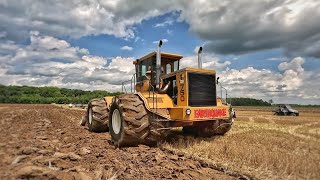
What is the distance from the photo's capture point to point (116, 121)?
927cm

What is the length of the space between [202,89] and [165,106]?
140cm

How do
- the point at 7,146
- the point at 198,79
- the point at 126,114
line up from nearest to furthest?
the point at 7,146
the point at 126,114
the point at 198,79

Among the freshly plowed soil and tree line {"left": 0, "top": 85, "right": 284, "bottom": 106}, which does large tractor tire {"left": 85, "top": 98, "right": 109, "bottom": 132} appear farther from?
tree line {"left": 0, "top": 85, "right": 284, "bottom": 106}

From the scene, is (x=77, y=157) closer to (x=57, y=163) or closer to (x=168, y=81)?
(x=57, y=163)

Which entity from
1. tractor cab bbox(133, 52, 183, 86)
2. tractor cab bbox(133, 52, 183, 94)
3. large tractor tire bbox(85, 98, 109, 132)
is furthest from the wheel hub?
large tractor tire bbox(85, 98, 109, 132)

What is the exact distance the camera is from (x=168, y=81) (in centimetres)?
977

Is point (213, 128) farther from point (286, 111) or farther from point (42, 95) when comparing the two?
point (42, 95)

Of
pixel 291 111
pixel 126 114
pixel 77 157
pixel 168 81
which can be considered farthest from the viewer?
pixel 291 111

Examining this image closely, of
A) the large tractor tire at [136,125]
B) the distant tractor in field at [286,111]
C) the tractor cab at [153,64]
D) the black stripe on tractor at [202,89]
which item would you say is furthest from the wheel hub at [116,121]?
the distant tractor in field at [286,111]

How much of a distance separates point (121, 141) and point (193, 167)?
2736 mm

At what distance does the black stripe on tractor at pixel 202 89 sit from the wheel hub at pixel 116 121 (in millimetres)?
2304

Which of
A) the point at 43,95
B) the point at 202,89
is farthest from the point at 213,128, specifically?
the point at 43,95

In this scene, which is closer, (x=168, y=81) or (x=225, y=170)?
(x=225, y=170)

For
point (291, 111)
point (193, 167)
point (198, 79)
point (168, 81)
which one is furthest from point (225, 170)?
point (291, 111)
